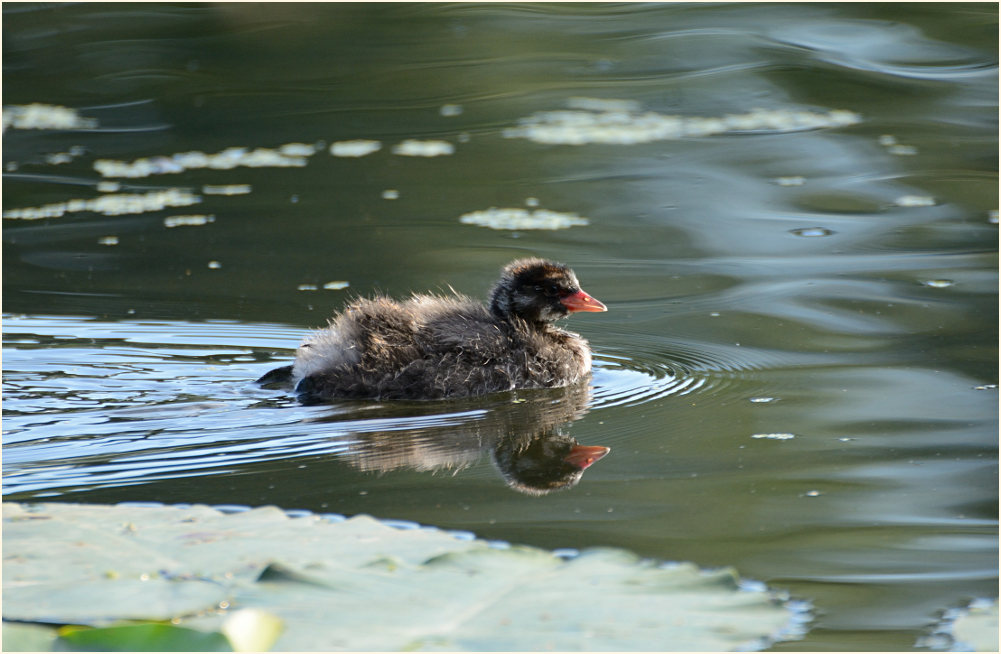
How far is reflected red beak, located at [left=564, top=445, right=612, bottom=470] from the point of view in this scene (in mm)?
5137

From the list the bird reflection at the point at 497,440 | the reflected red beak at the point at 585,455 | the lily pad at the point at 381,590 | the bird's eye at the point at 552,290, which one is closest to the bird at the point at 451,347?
the bird's eye at the point at 552,290

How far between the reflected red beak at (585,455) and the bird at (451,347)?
1.12 m

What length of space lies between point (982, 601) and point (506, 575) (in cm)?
136

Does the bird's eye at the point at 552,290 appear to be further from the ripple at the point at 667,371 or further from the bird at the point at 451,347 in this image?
the ripple at the point at 667,371

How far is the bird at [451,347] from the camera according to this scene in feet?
20.4

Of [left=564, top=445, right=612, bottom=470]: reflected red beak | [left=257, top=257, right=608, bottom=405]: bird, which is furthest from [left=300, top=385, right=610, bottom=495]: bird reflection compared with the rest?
[left=257, top=257, right=608, bottom=405]: bird

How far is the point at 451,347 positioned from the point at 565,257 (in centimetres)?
255

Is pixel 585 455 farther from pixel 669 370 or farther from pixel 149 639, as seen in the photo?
pixel 149 639

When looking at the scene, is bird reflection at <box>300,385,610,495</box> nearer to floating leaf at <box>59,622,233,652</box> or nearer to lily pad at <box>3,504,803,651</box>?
lily pad at <box>3,504,803,651</box>

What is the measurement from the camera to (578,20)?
1566cm

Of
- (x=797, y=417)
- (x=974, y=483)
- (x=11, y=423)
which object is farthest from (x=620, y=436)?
(x=11, y=423)

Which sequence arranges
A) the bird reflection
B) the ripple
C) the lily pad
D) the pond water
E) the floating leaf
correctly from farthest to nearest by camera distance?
the ripple → the bird reflection → the pond water → the lily pad → the floating leaf

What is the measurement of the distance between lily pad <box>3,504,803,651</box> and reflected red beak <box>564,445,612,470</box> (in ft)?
4.00

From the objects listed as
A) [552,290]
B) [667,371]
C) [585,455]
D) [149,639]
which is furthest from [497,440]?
[149,639]
